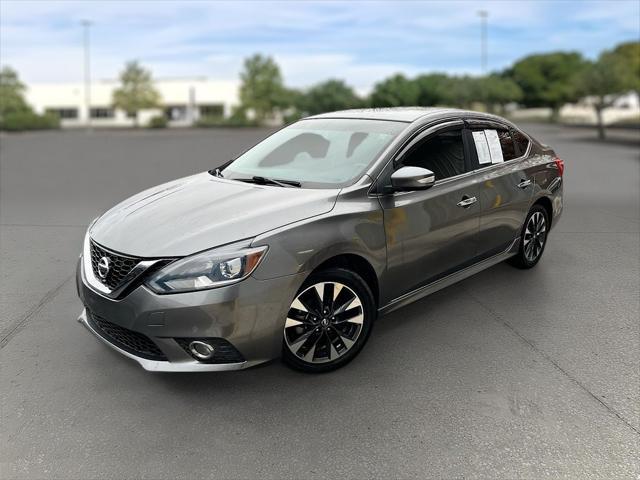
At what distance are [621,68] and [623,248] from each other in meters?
28.7

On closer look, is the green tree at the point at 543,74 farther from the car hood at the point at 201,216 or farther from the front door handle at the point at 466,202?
the car hood at the point at 201,216

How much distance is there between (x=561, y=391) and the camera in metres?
3.78

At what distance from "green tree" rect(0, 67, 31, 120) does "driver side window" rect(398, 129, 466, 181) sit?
80643 mm

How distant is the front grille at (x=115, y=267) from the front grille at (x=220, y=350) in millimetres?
514

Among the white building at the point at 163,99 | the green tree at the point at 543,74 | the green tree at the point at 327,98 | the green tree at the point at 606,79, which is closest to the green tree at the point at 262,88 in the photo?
the green tree at the point at 327,98

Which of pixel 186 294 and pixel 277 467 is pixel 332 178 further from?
pixel 277 467

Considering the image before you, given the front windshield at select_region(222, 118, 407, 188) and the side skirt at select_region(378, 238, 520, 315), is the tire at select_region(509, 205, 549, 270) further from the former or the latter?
the front windshield at select_region(222, 118, 407, 188)

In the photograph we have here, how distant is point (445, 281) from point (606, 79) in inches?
1238

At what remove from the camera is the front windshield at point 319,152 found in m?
4.40

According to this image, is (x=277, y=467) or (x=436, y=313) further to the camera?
(x=436, y=313)

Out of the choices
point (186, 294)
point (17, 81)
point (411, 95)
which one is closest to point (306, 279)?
point (186, 294)

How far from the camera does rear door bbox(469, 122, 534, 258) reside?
5.13m

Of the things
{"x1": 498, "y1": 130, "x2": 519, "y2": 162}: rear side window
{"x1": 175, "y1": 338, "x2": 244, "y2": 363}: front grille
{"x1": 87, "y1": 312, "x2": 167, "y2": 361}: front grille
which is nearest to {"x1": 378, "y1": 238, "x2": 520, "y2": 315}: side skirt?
{"x1": 498, "y1": 130, "x2": 519, "y2": 162}: rear side window

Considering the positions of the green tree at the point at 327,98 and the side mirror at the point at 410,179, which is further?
the green tree at the point at 327,98
